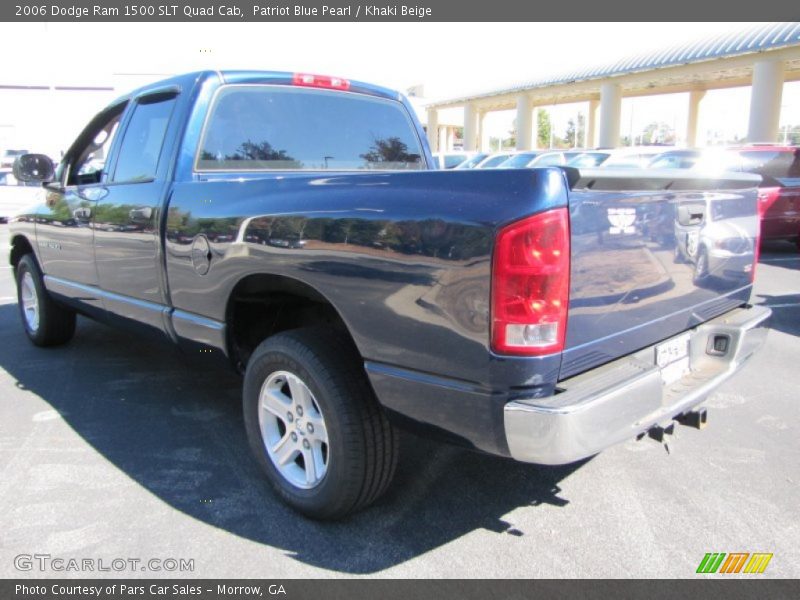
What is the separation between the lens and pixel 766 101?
63.5 feet

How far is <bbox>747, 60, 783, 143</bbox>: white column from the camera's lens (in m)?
19.2

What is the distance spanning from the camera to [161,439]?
3746mm

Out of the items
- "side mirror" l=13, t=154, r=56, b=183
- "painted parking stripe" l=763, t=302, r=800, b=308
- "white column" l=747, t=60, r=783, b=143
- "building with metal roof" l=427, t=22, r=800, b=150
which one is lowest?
"painted parking stripe" l=763, t=302, r=800, b=308

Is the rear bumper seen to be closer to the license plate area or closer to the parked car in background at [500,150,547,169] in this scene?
the license plate area

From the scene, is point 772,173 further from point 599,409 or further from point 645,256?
point 599,409

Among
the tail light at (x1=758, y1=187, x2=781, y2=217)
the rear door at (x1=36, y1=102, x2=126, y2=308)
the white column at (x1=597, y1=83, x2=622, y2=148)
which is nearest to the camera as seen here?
the rear door at (x1=36, y1=102, x2=126, y2=308)

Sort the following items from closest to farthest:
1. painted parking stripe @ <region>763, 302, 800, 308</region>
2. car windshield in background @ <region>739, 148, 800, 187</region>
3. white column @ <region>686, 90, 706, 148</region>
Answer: painted parking stripe @ <region>763, 302, 800, 308</region> < car windshield in background @ <region>739, 148, 800, 187</region> < white column @ <region>686, 90, 706, 148</region>

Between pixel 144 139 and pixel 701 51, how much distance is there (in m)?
22.1

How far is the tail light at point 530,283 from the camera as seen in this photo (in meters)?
2.10

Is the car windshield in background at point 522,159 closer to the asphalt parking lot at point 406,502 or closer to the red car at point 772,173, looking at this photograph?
the red car at point 772,173

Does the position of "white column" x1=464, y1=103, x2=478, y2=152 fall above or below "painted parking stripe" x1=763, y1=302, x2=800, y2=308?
above

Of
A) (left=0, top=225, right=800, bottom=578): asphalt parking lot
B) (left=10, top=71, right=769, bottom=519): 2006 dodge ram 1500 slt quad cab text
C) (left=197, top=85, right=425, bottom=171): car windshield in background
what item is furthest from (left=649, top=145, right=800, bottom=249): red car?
(left=10, top=71, right=769, bottom=519): 2006 dodge ram 1500 slt quad cab text

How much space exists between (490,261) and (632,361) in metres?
0.87

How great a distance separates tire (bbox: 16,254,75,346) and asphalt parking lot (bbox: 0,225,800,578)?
1.11m
